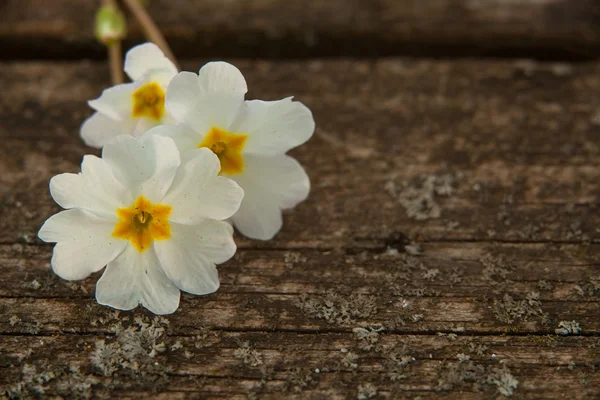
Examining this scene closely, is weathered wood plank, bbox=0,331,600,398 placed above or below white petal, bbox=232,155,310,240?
below

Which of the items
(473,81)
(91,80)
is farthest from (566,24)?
(91,80)

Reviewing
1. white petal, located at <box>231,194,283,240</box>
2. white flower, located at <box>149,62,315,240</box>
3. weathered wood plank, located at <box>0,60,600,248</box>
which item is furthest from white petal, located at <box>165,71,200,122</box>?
weathered wood plank, located at <box>0,60,600,248</box>

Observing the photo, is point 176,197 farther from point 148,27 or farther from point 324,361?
point 148,27

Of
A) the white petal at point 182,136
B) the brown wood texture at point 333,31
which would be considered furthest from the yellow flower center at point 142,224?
the brown wood texture at point 333,31

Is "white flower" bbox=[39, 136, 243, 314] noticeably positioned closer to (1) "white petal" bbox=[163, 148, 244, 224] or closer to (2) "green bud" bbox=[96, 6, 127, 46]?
(1) "white petal" bbox=[163, 148, 244, 224]

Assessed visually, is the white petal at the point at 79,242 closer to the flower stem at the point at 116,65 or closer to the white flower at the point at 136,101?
the white flower at the point at 136,101
